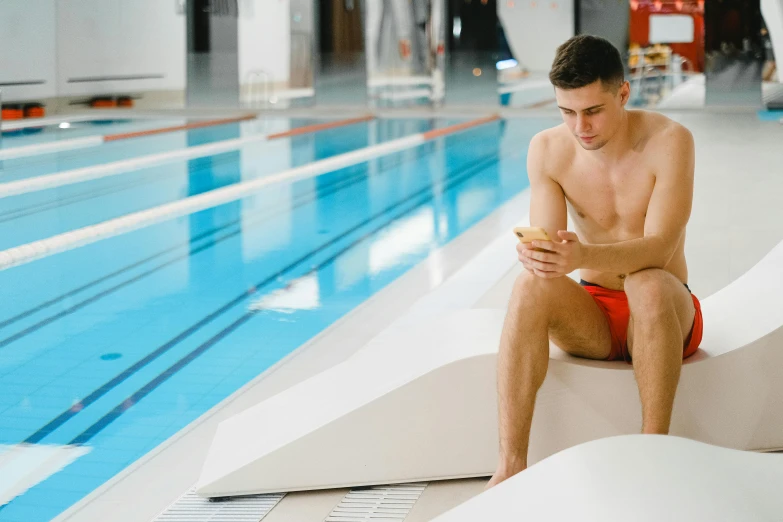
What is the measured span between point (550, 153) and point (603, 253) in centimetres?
40

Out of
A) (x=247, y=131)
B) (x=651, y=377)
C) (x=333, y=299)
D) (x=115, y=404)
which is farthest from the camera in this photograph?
(x=247, y=131)

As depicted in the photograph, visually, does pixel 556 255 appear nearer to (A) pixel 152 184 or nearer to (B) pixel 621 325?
(B) pixel 621 325

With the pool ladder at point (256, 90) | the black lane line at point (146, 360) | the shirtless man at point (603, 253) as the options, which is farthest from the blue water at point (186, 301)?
the pool ladder at point (256, 90)

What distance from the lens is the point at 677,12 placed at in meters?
16.8

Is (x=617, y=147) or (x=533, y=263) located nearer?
(x=533, y=263)

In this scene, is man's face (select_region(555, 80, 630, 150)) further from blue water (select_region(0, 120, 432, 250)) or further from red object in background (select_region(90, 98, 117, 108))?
red object in background (select_region(90, 98, 117, 108))

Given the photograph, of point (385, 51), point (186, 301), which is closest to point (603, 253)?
point (186, 301)

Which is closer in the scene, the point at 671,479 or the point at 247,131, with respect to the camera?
the point at 671,479

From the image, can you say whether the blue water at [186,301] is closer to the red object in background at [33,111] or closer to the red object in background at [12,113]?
the red object in background at [12,113]

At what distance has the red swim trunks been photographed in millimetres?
2318

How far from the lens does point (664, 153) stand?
232 centimetres

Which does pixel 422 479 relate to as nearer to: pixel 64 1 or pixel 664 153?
pixel 664 153

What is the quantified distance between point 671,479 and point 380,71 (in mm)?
18064

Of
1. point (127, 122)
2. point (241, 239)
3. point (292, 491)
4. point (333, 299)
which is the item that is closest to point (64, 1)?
point (127, 122)
